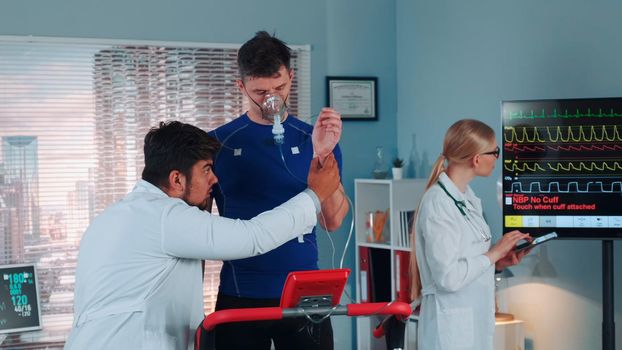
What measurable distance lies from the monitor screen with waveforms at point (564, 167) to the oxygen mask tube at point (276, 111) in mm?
1537

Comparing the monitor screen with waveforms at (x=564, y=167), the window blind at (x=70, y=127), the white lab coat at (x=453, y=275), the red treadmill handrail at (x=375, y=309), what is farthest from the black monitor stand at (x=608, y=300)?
the window blind at (x=70, y=127)

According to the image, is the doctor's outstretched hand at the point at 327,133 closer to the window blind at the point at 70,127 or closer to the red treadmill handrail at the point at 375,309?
the red treadmill handrail at the point at 375,309

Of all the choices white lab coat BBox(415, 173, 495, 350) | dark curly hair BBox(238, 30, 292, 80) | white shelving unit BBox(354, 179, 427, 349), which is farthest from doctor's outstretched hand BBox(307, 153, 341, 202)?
white shelving unit BBox(354, 179, 427, 349)

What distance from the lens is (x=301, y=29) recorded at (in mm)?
5332

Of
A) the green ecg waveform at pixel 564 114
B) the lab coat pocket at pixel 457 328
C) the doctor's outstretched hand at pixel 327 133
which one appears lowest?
the lab coat pocket at pixel 457 328

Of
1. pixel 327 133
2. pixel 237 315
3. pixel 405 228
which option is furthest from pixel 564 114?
pixel 237 315

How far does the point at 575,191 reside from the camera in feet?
12.1

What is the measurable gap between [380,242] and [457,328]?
2.06m

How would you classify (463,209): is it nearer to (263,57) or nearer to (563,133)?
(563,133)

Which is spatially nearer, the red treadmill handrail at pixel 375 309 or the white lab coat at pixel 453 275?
the red treadmill handrail at pixel 375 309

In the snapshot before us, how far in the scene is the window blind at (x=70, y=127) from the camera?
485 centimetres

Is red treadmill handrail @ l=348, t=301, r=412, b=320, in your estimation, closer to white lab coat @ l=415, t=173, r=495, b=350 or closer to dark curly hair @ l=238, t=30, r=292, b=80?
dark curly hair @ l=238, t=30, r=292, b=80

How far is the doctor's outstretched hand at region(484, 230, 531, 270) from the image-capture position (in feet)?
10.4

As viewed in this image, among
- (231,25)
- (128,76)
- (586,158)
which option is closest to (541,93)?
(586,158)
